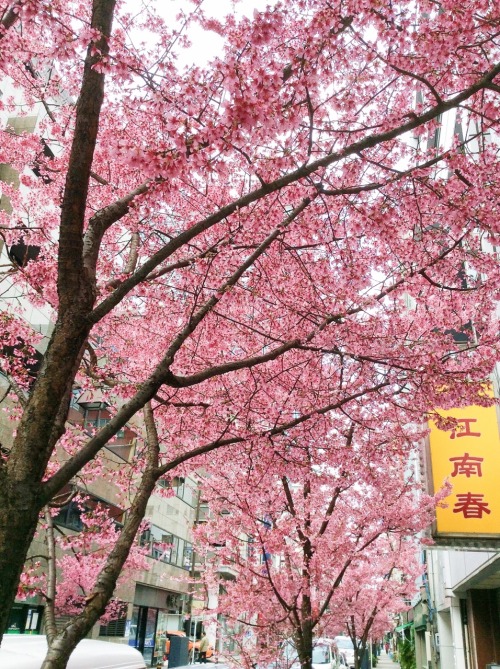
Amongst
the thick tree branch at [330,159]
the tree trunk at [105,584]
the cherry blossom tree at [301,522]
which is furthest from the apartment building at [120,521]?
the thick tree branch at [330,159]

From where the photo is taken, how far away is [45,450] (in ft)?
12.9

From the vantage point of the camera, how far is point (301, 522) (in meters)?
10.3

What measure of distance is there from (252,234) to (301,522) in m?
5.85

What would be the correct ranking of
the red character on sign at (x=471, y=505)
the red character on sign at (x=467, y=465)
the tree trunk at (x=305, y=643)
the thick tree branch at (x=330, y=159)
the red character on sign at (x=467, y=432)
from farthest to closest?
the tree trunk at (x=305, y=643), the red character on sign at (x=467, y=432), the red character on sign at (x=467, y=465), the red character on sign at (x=471, y=505), the thick tree branch at (x=330, y=159)

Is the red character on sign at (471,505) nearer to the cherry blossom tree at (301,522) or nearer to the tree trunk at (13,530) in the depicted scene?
the cherry blossom tree at (301,522)

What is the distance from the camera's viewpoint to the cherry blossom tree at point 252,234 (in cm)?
439

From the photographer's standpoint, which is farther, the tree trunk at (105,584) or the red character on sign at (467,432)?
the red character on sign at (467,432)

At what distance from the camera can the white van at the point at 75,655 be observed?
5.08 m

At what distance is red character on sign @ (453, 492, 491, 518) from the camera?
9.02 meters

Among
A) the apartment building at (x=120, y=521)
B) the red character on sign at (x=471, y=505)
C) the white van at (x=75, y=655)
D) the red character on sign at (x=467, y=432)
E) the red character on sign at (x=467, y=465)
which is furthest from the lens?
the apartment building at (x=120, y=521)

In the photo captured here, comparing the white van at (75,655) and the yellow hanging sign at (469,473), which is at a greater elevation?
the yellow hanging sign at (469,473)

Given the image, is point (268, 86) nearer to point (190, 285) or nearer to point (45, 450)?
point (45, 450)

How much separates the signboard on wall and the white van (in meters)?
5.19

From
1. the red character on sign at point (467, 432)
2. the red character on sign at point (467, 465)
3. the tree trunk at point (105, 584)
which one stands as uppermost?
the red character on sign at point (467, 432)
